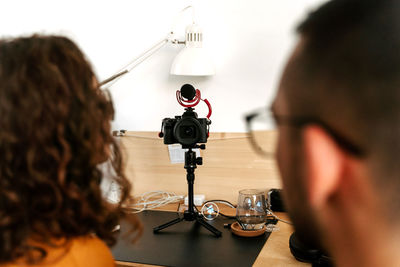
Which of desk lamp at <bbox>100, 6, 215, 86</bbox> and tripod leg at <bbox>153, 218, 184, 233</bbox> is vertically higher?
desk lamp at <bbox>100, 6, 215, 86</bbox>

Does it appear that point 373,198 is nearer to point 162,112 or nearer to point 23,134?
point 23,134

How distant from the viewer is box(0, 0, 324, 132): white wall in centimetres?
188

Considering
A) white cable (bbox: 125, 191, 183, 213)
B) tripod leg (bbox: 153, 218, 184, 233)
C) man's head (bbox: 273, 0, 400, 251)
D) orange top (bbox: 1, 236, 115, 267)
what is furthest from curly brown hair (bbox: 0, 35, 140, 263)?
white cable (bbox: 125, 191, 183, 213)

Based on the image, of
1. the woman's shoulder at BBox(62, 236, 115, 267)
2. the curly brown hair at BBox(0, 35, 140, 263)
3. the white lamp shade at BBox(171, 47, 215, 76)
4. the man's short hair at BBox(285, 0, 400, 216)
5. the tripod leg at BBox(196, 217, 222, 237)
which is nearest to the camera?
the man's short hair at BBox(285, 0, 400, 216)

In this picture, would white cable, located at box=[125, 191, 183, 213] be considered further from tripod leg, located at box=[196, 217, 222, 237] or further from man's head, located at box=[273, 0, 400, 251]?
man's head, located at box=[273, 0, 400, 251]

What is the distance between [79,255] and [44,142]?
0.99 ft

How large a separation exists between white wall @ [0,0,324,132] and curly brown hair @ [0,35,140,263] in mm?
1051

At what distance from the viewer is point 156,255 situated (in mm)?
1429

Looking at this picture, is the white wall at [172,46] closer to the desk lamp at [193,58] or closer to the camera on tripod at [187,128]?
the desk lamp at [193,58]

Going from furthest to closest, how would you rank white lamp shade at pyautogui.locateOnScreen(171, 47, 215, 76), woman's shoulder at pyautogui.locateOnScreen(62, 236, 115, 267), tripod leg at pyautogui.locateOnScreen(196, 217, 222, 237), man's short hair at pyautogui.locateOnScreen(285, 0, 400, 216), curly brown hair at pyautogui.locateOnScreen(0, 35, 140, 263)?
1. white lamp shade at pyautogui.locateOnScreen(171, 47, 215, 76)
2. tripod leg at pyautogui.locateOnScreen(196, 217, 222, 237)
3. woman's shoulder at pyautogui.locateOnScreen(62, 236, 115, 267)
4. curly brown hair at pyautogui.locateOnScreen(0, 35, 140, 263)
5. man's short hair at pyautogui.locateOnScreen(285, 0, 400, 216)

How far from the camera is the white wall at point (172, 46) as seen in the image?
1.88 metres

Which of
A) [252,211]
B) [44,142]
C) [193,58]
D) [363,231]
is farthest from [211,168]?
[363,231]

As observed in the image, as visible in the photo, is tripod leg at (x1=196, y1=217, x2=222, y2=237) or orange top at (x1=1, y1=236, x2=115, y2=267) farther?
tripod leg at (x1=196, y1=217, x2=222, y2=237)

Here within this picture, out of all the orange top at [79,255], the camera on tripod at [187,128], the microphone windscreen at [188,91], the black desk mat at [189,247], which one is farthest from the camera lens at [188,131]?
the orange top at [79,255]
